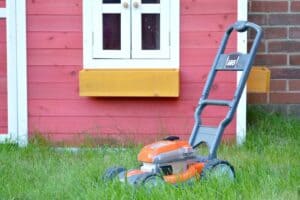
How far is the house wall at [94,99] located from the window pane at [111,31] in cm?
22

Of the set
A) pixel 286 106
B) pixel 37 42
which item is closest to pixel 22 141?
pixel 37 42

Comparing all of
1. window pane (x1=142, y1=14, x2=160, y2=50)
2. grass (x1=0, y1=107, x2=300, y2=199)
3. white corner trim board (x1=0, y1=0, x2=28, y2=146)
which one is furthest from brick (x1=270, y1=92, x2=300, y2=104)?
white corner trim board (x1=0, y1=0, x2=28, y2=146)

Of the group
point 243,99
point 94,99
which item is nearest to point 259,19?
point 243,99

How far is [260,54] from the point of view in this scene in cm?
680

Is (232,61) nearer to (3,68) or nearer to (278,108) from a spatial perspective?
(278,108)

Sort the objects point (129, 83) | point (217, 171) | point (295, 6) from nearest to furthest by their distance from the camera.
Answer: point (217, 171) < point (129, 83) < point (295, 6)

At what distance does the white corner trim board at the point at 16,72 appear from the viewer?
597 cm

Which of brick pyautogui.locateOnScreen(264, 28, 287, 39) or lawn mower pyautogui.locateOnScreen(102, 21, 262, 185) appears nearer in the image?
lawn mower pyautogui.locateOnScreen(102, 21, 262, 185)

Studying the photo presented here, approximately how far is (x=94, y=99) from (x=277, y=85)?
6.39 ft

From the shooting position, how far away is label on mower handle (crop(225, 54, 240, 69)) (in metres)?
4.69

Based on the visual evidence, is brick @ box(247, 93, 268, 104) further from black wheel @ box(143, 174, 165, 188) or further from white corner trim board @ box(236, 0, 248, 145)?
black wheel @ box(143, 174, 165, 188)

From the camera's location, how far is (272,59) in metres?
6.80

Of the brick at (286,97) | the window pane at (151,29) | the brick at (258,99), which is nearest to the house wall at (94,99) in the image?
the window pane at (151,29)

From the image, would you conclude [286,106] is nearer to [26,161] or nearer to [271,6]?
[271,6]
